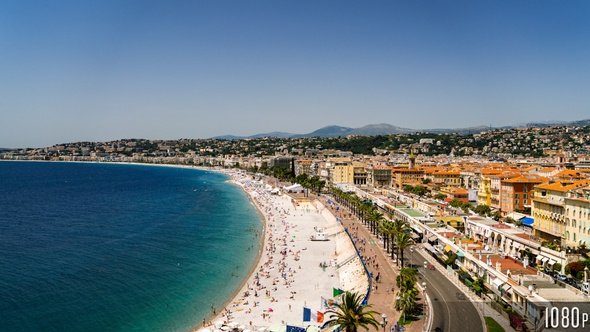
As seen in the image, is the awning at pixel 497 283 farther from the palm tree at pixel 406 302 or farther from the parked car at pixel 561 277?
the palm tree at pixel 406 302

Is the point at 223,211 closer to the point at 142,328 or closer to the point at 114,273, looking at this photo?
the point at 114,273

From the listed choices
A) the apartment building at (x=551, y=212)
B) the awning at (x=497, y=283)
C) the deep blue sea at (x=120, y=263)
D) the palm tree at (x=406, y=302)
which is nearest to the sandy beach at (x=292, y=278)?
the deep blue sea at (x=120, y=263)

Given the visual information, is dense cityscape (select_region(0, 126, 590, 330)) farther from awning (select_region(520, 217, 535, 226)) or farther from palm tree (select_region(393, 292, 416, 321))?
palm tree (select_region(393, 292, 416, 321))

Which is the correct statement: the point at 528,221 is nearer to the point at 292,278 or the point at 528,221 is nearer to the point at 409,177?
the point at 292,278

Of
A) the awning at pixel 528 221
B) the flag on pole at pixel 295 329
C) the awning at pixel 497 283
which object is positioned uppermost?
the awning at pixel 528 221

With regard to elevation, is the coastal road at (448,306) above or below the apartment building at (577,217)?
below
